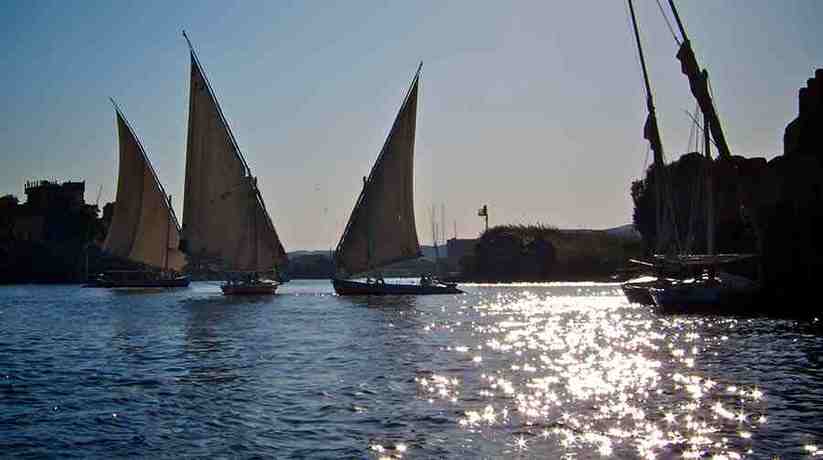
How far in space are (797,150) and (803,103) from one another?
157 inches

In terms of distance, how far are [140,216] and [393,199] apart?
39025mm

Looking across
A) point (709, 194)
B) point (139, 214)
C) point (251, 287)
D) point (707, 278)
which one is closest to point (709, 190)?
point (709, 194)

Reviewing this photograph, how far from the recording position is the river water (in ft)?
61.2

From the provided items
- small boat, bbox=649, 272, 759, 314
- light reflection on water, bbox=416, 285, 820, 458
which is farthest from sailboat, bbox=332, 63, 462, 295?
light reflection on water, bbox=416, 285, 820, 458

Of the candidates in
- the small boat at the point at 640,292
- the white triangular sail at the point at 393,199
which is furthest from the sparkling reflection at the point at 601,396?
the white triangular sail at the point at 393,199

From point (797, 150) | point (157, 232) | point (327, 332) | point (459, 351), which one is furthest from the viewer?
point (157, 232)

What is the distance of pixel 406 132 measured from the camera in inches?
3364

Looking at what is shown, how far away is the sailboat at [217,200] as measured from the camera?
8700 centimetres

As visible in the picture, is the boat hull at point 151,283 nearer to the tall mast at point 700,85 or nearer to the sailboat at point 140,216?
the sailboat at point 140,216

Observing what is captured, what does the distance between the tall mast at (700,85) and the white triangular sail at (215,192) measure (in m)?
42.6

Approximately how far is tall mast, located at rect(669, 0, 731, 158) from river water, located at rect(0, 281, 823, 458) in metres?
18.4

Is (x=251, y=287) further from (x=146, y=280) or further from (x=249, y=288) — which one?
(x=146, y=280)

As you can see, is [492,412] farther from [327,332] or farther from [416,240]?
[416,240]

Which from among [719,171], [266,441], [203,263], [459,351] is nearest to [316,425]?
[266,441]
